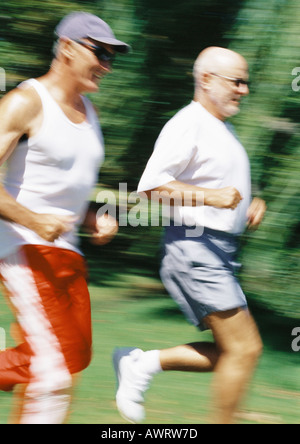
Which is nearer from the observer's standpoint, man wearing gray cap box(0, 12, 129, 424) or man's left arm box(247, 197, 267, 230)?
man wearing gray cap box(0, 12, 129, 424)

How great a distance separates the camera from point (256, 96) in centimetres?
533

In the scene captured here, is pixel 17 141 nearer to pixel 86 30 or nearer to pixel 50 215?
pixel 50 215

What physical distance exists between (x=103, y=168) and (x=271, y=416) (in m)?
3.22

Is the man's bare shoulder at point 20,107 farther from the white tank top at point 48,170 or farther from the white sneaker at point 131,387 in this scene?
the white sneaker at point 131,387

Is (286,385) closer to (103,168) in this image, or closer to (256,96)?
(256,96)

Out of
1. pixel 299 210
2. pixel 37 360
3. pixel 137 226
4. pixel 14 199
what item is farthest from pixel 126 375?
pixel 137 226

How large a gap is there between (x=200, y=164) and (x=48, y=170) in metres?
0.77

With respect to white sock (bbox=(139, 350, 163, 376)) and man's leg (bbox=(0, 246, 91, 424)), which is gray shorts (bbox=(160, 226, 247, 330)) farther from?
man's leg (bbox=(0, 246, 91, 424))

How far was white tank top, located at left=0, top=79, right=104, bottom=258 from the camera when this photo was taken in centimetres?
307

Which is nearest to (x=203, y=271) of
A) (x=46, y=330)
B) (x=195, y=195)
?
(x=195, y=195)

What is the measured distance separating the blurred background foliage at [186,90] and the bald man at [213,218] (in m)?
1.34

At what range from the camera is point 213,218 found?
3.61m

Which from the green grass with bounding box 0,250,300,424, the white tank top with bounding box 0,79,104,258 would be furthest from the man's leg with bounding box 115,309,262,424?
the white tank top with bounding box 0,79,104,258

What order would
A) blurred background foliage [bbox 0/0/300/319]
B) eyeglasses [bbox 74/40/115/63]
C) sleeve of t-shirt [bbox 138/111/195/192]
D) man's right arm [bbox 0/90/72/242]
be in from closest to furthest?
man's right arm [bbox 0/90/72/242]
eyeglasses [bbox 74/40/115/63]
sleeve of t-shirt [bbox 138/111/195/192]
blurred background foliage [bbox 0/0/300/319]
